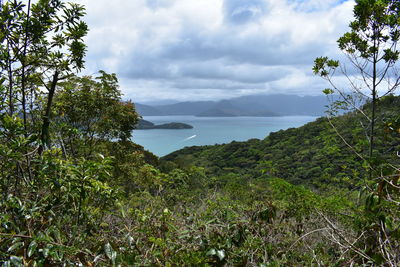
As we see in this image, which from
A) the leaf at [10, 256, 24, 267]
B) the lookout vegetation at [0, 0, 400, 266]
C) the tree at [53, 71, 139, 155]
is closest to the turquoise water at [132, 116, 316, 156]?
the tree at [53, 71, 139, 155]

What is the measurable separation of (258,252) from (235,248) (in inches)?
10.1

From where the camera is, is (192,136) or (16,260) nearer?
(16,260)

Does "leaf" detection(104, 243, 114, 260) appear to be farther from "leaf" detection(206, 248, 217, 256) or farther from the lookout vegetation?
"leaf" detection(206, 248, 217, 256)

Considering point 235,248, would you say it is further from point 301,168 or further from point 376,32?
point 301,168

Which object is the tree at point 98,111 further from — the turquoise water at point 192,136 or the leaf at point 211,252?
the turquoise water at point 192,136

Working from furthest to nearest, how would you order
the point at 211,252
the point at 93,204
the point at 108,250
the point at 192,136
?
the point at 192,136
the point at 93,204
the point at 211,252
the point at 108,250

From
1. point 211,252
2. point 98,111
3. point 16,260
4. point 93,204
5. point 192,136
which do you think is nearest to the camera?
→ point 16,260

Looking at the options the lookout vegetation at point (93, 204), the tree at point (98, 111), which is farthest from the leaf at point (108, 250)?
the tree at point (98, 111)

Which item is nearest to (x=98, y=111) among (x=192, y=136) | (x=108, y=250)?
(x=108, y=250)

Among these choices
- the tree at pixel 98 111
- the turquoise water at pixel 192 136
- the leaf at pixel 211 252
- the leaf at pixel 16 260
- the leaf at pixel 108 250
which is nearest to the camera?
the leaf at pixel 16 260

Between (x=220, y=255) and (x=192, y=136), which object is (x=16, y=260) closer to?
(x=220, y=255)

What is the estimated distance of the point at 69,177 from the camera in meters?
1.70

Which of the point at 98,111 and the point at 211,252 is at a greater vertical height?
the point at 98,111

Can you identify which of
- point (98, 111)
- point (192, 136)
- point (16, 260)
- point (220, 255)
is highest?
point (98, 111)
